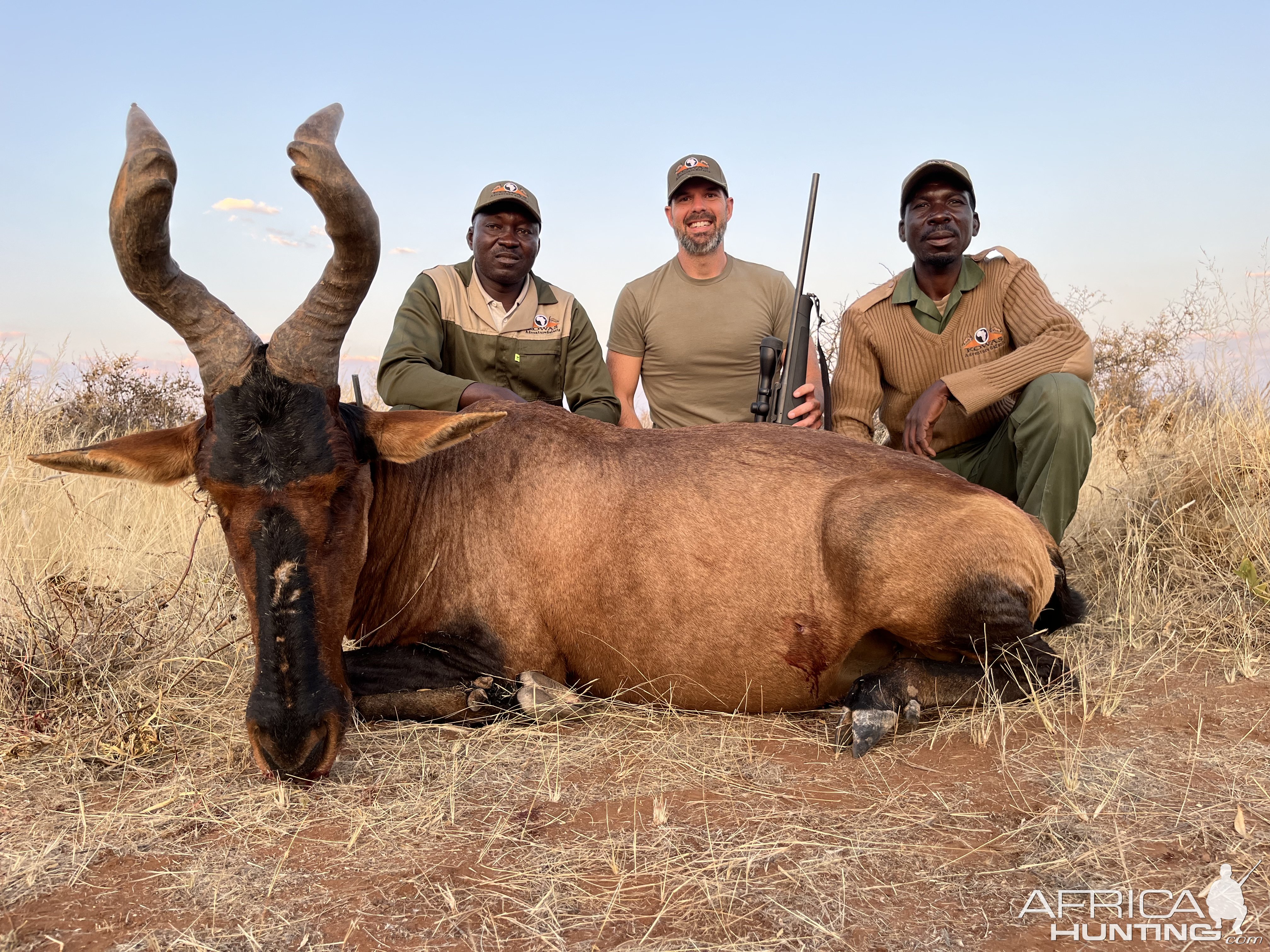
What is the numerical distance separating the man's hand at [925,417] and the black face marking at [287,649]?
4.35 m

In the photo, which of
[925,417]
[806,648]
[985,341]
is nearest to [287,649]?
[806,648]

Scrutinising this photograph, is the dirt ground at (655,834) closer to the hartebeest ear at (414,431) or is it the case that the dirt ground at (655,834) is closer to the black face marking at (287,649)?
the black face marking at (287,649)

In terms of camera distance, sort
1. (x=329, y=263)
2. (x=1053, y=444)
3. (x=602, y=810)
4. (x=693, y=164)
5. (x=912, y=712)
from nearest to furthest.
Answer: (x=602, y=810) → (x=329, y=263) → (x=912, y=712) → (x=1053, y=444) → (x=693, y=164)

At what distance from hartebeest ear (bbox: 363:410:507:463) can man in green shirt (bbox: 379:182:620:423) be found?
333cm

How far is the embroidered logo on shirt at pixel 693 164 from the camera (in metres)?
8.68

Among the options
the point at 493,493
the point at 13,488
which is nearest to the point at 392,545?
the point at 493,493

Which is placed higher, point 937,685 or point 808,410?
point 808,410

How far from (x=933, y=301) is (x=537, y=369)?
3.37 meters

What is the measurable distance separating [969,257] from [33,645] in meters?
6.93

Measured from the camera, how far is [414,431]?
4148 millimetres

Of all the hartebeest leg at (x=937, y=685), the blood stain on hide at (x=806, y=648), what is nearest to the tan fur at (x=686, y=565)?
the blood stain on hide at (x=806, y=648)

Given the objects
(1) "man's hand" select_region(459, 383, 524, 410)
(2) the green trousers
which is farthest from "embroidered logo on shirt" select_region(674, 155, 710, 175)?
(2) the green trousers

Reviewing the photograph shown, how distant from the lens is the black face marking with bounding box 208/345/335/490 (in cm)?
376

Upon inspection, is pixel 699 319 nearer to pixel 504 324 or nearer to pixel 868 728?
pixel 504 324
